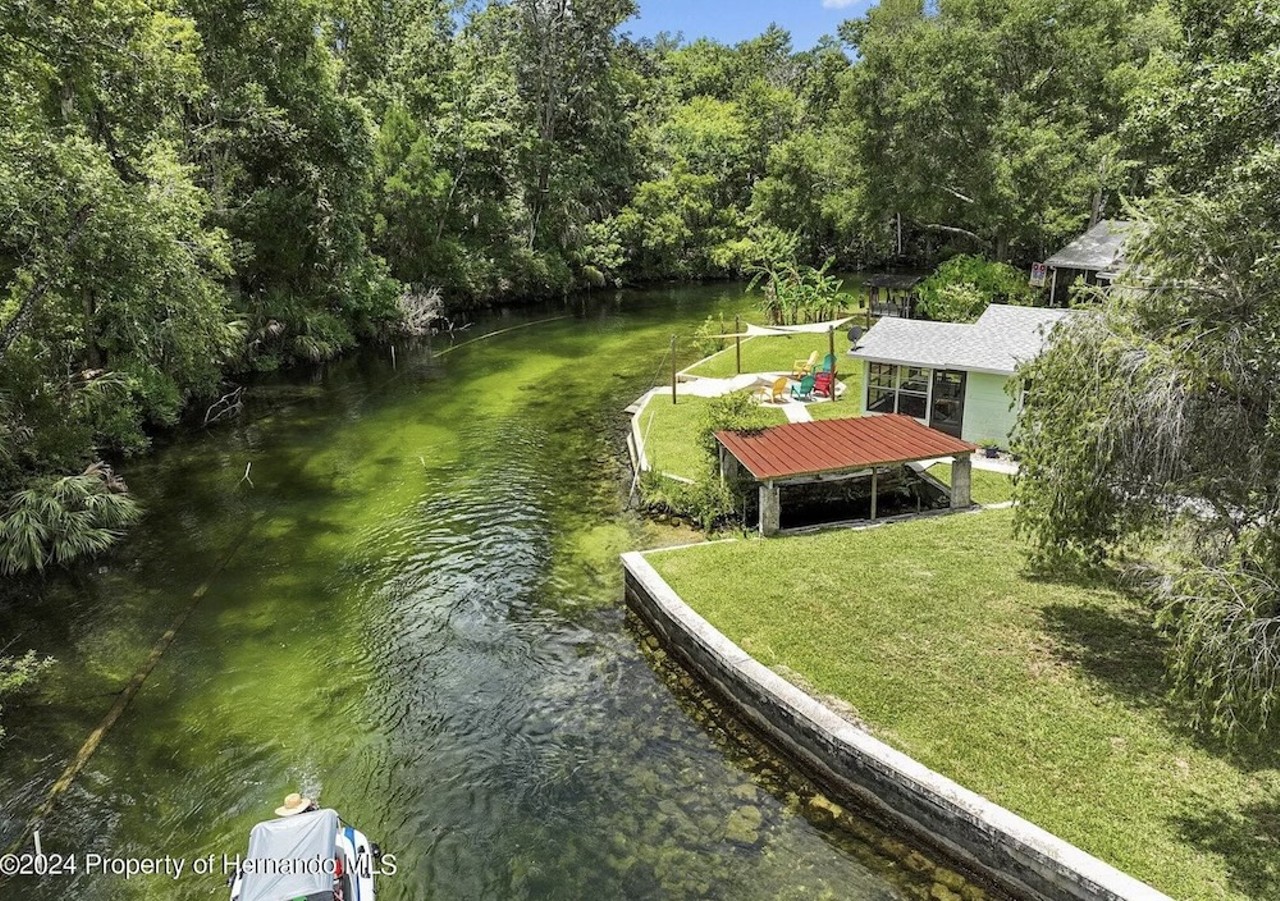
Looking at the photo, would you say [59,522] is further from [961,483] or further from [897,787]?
[961,483]

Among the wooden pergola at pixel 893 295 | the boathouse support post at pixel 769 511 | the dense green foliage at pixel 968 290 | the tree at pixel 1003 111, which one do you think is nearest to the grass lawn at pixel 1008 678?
the boathouse support post at pixel 769 511

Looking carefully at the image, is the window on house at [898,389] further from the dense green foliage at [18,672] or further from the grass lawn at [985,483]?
the dense green foliage at [18,672]

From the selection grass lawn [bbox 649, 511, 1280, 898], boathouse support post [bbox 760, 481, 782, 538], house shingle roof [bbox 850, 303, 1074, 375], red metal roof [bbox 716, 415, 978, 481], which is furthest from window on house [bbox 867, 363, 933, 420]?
boathouse support post [bbox 760, 481, 782, 538]

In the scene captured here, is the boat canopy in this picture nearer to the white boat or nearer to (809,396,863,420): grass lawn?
the white boat

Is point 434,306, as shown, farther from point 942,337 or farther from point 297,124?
point 942,337

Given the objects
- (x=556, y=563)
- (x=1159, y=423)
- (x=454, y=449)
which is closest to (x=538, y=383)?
(x=454, y=449)

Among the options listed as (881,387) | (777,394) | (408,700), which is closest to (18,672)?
(408,700)
